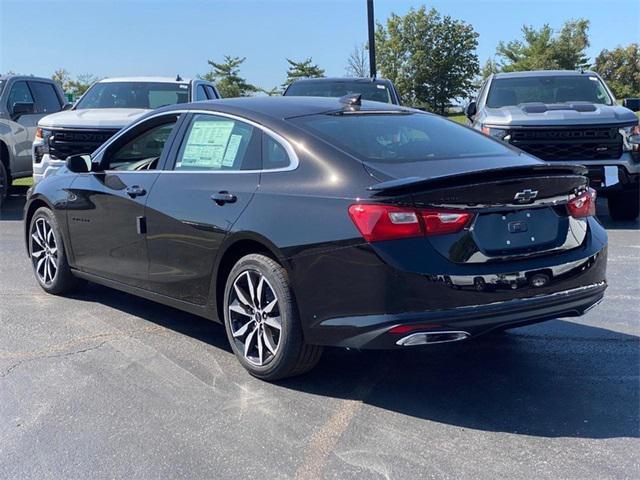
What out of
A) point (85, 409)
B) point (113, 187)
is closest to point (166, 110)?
point (113, 187)

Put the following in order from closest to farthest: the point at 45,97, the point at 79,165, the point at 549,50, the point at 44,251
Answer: the point at 79,165 → the point at 44,251 → the point at 45,97 → the point at 549,50

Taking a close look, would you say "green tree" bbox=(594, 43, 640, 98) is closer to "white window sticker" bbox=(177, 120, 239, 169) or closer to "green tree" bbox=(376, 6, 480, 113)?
"green tree" bbox=(376, 6, 480, 113)

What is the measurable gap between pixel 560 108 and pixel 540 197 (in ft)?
20.2

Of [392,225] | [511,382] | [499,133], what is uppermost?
[392,225]

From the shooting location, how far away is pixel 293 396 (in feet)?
13.6

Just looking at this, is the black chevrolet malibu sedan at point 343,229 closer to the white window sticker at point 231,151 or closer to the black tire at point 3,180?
the white window sticker at point 231,151

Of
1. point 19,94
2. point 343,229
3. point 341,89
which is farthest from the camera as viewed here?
point 19,94

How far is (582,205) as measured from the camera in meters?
4.27

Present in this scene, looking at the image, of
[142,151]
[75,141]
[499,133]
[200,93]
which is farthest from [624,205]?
[75,141]

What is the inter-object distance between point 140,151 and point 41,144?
5.13m

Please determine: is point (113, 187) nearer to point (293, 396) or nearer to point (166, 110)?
point (166, 110)

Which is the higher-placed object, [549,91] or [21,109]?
[21,109]

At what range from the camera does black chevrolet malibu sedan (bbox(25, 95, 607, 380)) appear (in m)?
3.71

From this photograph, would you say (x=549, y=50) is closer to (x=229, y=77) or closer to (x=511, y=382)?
(x=229, y=77)
